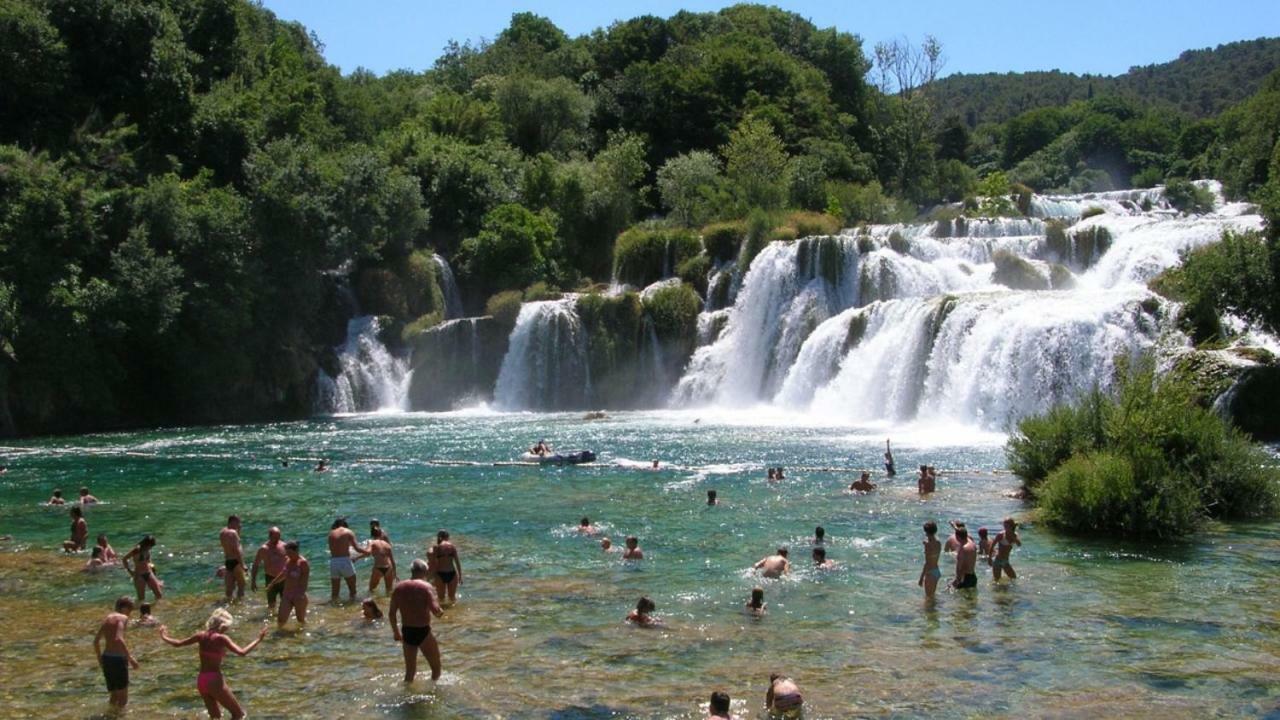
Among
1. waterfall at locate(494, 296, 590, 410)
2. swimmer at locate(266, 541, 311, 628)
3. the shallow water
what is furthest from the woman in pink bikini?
waterfall at locate(494, 296, 590, 410)

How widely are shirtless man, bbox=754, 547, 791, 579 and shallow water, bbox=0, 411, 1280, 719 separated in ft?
0.82

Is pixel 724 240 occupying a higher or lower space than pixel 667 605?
higher

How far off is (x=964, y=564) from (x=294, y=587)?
389 inches

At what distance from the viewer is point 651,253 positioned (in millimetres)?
56094

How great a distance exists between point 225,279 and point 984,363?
29.3 meters

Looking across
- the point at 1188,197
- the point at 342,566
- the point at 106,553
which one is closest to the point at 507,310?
the point at 106,553

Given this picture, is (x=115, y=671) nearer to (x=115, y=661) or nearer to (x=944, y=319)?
(x=115, y=661)

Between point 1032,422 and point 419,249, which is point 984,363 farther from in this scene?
point 419,249

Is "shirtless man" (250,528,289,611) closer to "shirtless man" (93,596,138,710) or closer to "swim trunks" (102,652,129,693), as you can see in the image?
"shirtless man" (93,596,138,710)

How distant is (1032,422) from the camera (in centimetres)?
2486

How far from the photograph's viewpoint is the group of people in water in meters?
12.9

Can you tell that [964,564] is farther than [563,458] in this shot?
No

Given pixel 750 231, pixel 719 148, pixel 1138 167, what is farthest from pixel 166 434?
pixel 1138 167

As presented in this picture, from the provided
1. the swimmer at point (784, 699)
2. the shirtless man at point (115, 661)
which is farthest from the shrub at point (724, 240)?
the shirtless man at point (115, 661)
